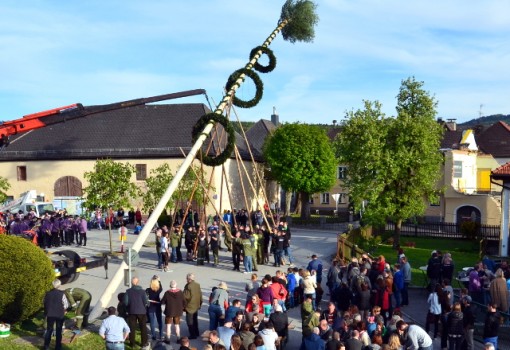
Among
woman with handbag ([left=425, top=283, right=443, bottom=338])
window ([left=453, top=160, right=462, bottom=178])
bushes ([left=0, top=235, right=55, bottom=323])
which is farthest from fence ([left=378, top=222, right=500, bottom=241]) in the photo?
bushes ([left=0, top=235, right=55, bottom=323])

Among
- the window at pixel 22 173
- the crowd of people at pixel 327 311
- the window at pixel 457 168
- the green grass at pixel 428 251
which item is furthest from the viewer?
the window at pixel 22 173

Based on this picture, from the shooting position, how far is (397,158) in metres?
33.8

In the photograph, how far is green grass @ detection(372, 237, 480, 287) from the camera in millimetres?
28788

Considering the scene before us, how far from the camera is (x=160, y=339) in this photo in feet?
51.2

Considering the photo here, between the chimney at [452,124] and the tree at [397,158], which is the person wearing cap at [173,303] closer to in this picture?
the tree at [397,158]

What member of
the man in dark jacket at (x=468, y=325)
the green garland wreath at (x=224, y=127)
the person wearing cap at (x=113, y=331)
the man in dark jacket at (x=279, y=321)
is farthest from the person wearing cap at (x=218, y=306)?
the green garland wreath at (x=224, y=127)

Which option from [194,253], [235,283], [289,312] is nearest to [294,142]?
[194,253]

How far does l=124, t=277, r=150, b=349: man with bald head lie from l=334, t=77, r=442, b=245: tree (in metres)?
21.2

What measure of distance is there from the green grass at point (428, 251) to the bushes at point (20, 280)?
14.2 metres

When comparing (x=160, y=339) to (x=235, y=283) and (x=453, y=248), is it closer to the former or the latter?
(x=235, y=283)

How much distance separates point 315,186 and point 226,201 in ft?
25.6

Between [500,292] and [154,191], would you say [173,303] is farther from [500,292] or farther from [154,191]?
[154,191]

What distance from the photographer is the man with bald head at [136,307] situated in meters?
14.3

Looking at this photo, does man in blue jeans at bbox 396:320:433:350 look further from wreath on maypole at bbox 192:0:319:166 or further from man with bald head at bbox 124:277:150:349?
wreath on maypole at bbox 192:0:319:166
